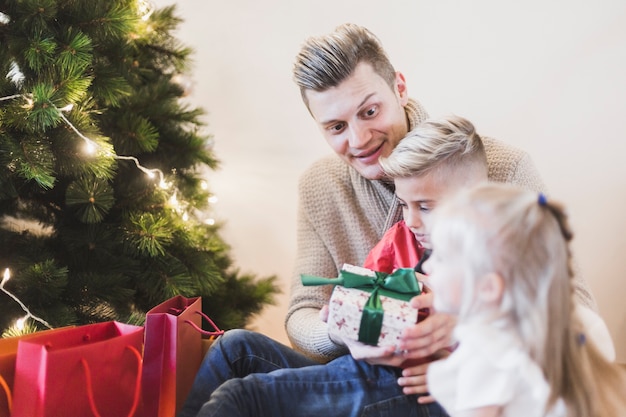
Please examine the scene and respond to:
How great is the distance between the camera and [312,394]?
3.37 ft

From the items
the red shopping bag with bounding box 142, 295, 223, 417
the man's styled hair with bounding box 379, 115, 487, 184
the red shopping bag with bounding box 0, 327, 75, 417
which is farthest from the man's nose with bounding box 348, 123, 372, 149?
the red shopping bag with bounding box 0, 327, 75, 417

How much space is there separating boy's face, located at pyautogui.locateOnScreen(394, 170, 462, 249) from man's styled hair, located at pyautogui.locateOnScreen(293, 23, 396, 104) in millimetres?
274

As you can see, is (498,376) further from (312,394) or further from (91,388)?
(91,388)

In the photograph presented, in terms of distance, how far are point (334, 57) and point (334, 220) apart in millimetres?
395

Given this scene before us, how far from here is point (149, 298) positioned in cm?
157

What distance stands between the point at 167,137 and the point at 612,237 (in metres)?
1.23

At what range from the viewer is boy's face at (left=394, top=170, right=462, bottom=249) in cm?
109

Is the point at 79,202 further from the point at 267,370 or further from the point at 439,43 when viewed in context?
the point at 439,43

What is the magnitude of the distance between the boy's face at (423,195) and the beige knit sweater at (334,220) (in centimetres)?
23

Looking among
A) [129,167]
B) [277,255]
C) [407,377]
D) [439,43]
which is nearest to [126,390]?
[407,377]

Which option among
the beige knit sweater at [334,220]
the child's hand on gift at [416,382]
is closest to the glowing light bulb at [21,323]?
the beige knit sweater at [334,220]

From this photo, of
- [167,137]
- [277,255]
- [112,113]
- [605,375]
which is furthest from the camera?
[277,255]

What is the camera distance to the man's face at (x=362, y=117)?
1243 millimetres

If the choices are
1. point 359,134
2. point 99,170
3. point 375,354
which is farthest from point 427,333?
point 99,170
